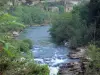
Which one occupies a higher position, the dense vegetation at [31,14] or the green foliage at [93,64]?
the green foliage at [93,64]

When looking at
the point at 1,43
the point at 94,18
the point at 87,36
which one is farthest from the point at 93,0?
the point at 1,43

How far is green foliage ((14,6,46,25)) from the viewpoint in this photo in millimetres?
47116

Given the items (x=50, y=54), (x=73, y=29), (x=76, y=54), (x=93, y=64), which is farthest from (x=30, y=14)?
(x=93, y=64)

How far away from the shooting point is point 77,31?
29.4 m

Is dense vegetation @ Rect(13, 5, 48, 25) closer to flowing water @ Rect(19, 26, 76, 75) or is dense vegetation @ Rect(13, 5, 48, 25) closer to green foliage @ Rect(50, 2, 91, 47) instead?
green foliage @ Rect(50, 2, 91, 47)

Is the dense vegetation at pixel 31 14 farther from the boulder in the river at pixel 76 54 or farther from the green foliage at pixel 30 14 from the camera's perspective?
the boulder in the river at pixel 76 54

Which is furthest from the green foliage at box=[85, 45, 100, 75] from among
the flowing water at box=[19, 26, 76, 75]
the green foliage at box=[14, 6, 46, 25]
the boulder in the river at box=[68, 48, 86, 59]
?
the green foliage at box=[14, 6, 46, 25]

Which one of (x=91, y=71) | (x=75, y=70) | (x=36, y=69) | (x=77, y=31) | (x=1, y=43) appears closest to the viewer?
(x=1, y=43)

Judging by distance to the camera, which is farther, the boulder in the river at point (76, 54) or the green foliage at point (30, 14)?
the green foliage at point (30, 14)

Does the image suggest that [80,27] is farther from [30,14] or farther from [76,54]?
[30,14]

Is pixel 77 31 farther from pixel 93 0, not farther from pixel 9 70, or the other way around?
pixel 9 70

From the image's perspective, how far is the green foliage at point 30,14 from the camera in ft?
155

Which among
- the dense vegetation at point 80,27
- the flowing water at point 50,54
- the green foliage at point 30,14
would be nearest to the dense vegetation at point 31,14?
the green foliage at point 30,14

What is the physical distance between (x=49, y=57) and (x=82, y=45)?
18.0 feet
